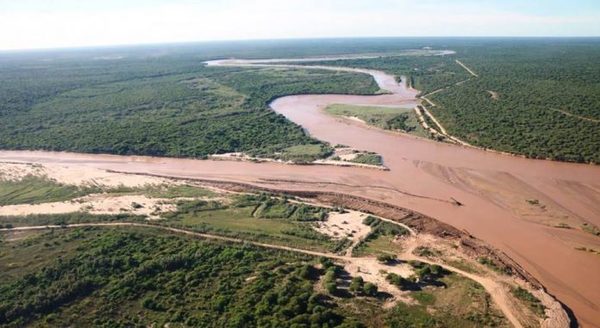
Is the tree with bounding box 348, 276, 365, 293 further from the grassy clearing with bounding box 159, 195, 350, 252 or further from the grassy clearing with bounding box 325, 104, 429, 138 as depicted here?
the grassy clearing with bounding box 325, 104, 429, 138

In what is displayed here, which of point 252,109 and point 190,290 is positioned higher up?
point 252,109

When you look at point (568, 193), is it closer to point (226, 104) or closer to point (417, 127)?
point (417, 127)

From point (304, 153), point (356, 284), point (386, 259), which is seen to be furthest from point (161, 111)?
point (356, 284)

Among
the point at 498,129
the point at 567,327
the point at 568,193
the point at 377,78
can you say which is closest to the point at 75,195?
the point at 567,327

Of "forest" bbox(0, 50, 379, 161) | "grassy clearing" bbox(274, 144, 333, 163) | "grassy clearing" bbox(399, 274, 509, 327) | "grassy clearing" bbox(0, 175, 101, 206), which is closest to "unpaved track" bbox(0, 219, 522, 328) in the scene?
"grassy clearing" bbox(399, 274, 509, 327)

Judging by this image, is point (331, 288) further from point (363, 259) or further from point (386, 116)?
point (386, 116)

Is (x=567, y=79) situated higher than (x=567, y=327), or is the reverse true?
(x=567, y=79)

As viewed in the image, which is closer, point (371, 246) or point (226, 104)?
point (371, 246)
